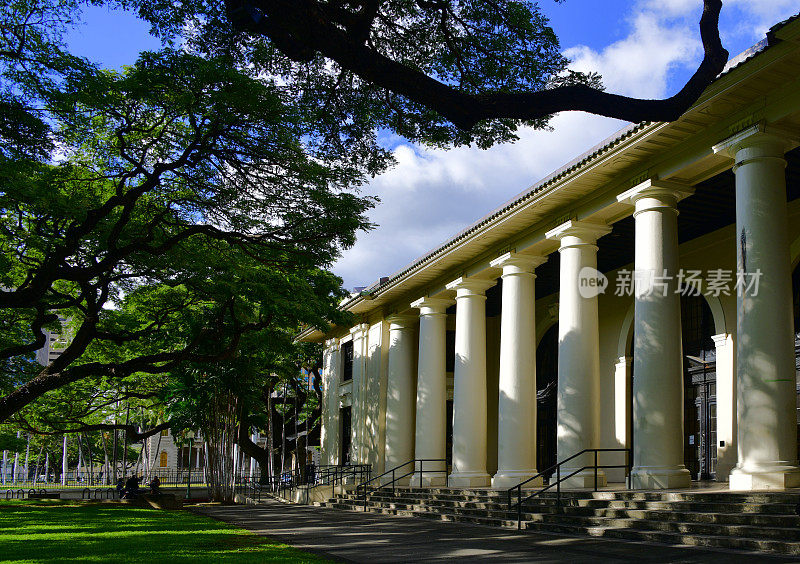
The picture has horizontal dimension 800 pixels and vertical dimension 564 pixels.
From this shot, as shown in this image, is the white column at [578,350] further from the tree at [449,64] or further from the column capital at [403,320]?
the column capital at [403,320]

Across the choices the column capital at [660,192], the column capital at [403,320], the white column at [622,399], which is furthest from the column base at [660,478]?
the column capital at [403,320]

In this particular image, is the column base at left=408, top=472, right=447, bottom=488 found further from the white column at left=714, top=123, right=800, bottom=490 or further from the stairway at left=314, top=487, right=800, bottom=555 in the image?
the white column at left=714, top=123, right=800, bottom=490

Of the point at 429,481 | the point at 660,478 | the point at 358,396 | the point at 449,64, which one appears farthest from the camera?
the point at 358,396

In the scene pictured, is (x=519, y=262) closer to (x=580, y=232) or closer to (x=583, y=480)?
(x=580, y=232)

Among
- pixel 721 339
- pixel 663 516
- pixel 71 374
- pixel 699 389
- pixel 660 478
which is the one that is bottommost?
pixel 663 516

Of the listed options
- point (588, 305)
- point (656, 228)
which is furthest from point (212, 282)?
point (656, 228)

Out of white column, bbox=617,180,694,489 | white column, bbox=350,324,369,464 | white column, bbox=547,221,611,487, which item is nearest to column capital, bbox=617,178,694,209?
white column, bbox=617,180,694,489

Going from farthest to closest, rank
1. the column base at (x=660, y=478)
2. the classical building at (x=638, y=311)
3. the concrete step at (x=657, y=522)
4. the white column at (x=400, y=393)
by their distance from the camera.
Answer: the white column at (x=400, y=393), the column base at (x=660, y=478), the classical building at (x=638, y=311), the concrete step at (x=657, y=522)

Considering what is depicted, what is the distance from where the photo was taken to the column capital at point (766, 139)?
1318cm

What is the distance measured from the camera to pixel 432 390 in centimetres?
2619

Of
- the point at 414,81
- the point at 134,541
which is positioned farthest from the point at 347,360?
the point at 414,81

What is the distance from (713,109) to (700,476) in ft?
32.9

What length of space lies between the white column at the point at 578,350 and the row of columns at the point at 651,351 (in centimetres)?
2

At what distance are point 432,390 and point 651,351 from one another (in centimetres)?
1180
